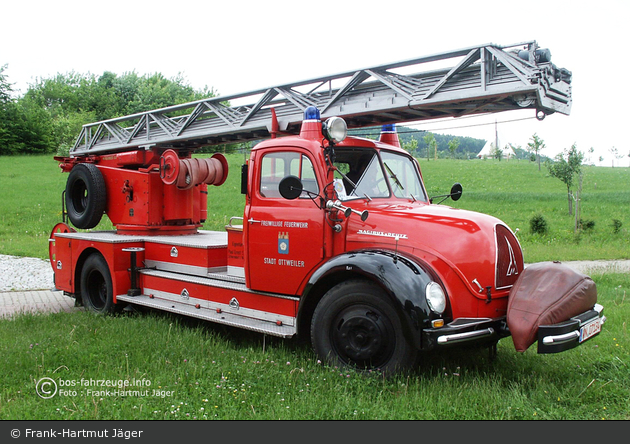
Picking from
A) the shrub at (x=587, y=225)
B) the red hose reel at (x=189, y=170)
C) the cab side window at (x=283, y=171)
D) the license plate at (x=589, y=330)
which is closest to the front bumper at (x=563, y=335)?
the license plate at (x=589, y=330)

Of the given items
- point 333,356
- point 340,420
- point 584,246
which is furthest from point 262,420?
point 584,246

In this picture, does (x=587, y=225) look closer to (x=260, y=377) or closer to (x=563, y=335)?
(x=563, y=335)

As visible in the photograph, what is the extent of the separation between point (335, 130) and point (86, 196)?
5.57m

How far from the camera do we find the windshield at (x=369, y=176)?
5582 mm

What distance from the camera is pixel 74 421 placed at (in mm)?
3959

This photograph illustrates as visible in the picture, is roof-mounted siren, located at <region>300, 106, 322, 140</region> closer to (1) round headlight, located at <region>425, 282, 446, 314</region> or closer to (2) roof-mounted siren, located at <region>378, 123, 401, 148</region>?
(2) roof-mounted siren, located at <region>378, 123, 401, 148</region>

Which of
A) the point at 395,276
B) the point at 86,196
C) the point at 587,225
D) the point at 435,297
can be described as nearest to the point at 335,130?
the point at 395,276

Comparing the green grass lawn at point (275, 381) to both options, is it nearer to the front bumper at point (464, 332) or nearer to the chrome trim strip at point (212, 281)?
the front bumper at point (464, 332)

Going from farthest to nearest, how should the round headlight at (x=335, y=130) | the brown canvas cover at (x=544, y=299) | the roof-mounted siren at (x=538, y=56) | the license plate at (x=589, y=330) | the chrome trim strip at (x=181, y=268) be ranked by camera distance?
the chrome trim strip at (x=181, y=268) < the round headlight at (x=335, y=130) < the roof-mounted siren at (x=538, y=56) < the license plate at (x=589, y=330) < the brown canvas cover at (x=544, y=299)

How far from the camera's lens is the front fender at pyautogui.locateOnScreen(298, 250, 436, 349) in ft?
14.3

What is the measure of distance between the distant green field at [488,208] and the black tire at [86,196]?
20.7 feet

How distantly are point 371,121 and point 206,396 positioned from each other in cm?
351

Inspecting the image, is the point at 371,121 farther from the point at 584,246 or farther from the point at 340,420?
the point at 584,246

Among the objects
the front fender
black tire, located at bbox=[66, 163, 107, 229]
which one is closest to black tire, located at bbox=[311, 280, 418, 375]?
the front fender
